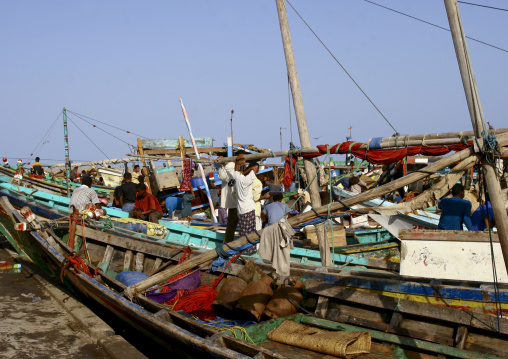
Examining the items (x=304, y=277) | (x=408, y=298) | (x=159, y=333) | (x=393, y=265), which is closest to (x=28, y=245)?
(x=159, y=333)

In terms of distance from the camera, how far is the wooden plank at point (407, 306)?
4.95m

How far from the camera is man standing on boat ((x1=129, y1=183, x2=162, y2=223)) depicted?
472 inches

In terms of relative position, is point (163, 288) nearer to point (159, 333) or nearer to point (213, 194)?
point (159, 333)

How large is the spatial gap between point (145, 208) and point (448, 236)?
7.79 metres

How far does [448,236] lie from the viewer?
21.4ft

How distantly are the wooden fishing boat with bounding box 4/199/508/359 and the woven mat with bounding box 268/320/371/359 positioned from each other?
0.01 meters

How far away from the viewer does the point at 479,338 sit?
501 centimetres

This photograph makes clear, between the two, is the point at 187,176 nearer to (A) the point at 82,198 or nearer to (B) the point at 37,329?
(A) the point at 82,198

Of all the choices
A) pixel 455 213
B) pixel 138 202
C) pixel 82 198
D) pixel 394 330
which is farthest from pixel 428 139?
pixel 138 202

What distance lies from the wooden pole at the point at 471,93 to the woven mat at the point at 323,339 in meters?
1.98

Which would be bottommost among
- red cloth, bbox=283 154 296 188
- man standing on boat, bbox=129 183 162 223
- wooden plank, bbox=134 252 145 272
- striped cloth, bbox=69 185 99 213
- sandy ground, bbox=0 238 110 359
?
sandy ground, bbox=0 238 110 359

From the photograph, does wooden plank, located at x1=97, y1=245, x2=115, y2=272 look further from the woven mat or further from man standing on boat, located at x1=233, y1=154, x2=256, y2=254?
the woven mat

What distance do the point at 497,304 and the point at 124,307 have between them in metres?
4.30

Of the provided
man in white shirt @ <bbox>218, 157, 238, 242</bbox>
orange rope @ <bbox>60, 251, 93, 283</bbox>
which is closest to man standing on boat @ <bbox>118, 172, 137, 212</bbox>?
man in white shirt @ <bbox>218, 157, 238, 242</bbox>
